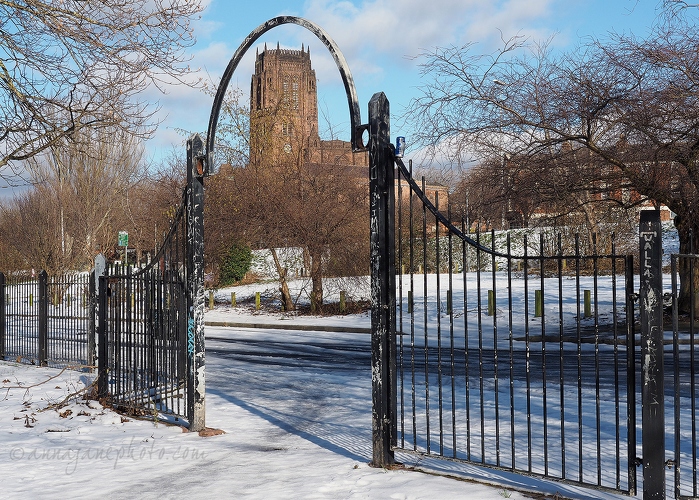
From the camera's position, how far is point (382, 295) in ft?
20.4

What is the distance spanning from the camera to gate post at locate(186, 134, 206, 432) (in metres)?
7.93

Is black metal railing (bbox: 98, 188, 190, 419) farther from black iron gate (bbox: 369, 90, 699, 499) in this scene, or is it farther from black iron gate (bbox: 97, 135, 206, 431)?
black iron gate (bbox: 369, 90, 699, 499)

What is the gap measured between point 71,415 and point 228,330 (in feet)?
45.5

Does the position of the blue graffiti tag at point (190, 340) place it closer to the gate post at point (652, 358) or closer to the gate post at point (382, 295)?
the gate post at point (382, 295)

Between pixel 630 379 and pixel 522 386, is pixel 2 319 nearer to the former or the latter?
pixel 522 386

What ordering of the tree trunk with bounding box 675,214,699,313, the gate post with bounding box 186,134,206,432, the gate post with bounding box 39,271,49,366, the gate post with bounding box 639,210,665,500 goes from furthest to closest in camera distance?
the tree trunk with bounding box 675,214,699,313, the gate post with bounding box 39,271,49,366, the gate post with bounding box 186,134,206,432, the gate post with bounding box 639,210,665,500

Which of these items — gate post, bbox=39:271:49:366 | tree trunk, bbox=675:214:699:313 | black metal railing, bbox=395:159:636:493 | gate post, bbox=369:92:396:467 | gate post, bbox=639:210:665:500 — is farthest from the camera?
tree trunk, bbox=675:214:699:313

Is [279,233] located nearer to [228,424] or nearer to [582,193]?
[582,193]

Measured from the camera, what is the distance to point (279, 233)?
2630cm

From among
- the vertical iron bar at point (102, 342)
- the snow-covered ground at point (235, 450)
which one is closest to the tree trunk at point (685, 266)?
the snow-covered ground at point (235, 450)

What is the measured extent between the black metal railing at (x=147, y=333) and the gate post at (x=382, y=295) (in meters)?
2.76

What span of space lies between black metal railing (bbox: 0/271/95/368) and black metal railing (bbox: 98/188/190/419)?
146 inches

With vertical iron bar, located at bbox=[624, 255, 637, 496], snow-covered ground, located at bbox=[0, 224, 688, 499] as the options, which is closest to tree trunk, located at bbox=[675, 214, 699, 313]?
snow-covered ground, located at bbox=[0, 224, 688, 499]

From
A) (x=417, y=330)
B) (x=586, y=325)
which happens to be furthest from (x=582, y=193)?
(x=417, y=330)
